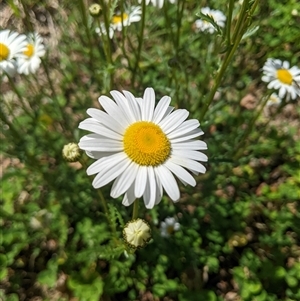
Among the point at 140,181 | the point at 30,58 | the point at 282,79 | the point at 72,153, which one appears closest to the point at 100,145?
Result: the point at 140,181

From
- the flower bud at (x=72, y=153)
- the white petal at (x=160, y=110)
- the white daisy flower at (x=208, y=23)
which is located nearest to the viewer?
the white petal at (x=160, y=110)

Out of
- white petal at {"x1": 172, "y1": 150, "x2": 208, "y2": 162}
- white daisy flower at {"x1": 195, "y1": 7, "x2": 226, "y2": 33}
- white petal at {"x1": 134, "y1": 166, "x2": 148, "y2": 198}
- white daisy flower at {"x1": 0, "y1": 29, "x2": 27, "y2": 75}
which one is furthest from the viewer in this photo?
white daisy flower at {"x1": 195, "y1": 7, "x2": 226, "y2": 33}

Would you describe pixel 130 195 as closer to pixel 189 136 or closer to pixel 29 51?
pixel 189 136

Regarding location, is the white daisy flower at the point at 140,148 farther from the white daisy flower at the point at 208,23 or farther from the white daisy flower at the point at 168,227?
the white daisy flower at the point at 208,23

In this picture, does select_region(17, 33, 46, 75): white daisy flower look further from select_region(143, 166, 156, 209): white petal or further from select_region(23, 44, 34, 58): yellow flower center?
select_region(143, 166, 156, 209): white petal

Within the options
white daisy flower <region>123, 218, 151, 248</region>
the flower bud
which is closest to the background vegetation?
the flower bud

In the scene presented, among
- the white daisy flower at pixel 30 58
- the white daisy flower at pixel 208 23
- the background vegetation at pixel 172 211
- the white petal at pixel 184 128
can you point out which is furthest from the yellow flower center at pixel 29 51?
the white petal at pixel 184 128
